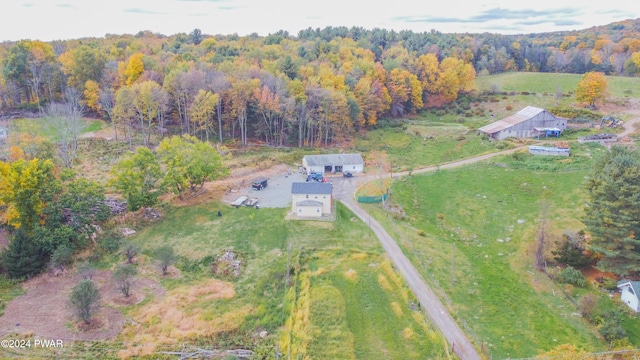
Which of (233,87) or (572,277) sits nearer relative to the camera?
(572,277)

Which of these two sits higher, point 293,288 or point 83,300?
point 83,300

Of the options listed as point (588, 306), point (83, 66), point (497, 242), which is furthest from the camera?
point (83, 66)

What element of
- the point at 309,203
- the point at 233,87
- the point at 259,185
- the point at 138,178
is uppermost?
the point at 233,87

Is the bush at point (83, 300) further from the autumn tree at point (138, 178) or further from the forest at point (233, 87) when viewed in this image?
the forest at point (233, 87)

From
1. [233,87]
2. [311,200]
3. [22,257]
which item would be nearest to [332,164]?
[311,200]

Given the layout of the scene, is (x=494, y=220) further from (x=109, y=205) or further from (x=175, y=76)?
(x=175, y=76)

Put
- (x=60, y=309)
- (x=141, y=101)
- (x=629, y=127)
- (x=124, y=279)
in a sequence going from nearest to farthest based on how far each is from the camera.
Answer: (x=60, y=309)
(x=124, y=279)
(x=141, y=101)
(x=629, y=127)

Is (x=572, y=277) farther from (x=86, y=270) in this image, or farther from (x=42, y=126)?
(x=42, y=126)
